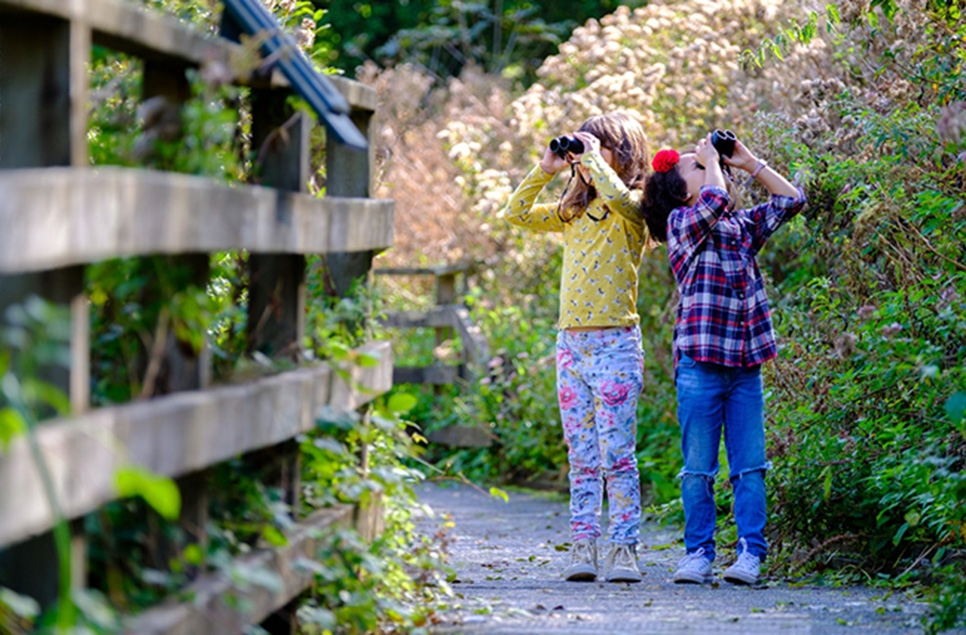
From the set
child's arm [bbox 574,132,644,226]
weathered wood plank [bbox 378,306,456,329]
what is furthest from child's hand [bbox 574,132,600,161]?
weathered wood plank [bbox 378,306,456,329]

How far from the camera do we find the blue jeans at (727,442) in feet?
15.0

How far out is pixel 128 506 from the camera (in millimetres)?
2287

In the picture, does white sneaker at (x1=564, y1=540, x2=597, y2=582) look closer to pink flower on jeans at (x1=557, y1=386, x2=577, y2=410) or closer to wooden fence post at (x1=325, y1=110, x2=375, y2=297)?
pink flower on jeans at (x1=557, y1=386, x2=577, y2=410)

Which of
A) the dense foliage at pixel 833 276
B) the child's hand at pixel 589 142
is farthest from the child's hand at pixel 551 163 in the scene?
the dense foliage at pixel 833 276

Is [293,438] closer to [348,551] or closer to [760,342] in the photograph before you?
[348,551]

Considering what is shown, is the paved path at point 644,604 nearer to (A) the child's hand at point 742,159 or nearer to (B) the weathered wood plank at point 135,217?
(B) the weathered wood plank at point 135,217

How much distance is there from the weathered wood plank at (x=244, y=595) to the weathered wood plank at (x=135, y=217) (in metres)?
0.59

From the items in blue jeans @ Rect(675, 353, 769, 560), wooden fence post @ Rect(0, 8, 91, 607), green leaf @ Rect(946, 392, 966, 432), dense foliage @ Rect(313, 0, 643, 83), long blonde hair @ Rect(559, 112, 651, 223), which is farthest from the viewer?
dense foliage @ Rect(313, 0, 643, 83)

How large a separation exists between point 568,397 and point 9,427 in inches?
132

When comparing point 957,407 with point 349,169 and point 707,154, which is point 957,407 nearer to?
point 349,169

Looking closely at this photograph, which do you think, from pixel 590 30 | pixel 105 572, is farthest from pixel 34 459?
pixel 590 30

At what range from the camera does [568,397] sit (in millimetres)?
4828

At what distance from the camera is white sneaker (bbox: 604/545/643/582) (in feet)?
15.1

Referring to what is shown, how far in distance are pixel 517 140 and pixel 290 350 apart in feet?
24.9
